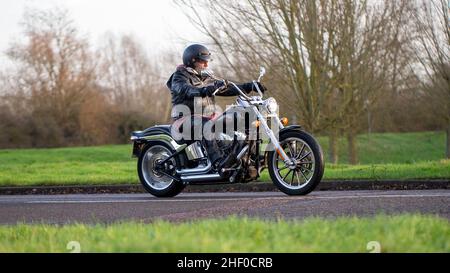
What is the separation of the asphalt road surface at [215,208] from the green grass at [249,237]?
5.42 ft

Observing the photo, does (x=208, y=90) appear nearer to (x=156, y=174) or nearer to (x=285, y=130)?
(x=285, y=130)

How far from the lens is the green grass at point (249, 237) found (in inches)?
177

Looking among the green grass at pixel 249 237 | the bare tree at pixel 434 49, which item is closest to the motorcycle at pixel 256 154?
the green grass at pixel 249 237

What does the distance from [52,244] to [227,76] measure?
1763 cm

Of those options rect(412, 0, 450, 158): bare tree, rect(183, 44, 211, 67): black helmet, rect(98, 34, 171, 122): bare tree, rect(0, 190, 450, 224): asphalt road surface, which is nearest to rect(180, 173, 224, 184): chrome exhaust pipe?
rect(0, 190, 450, 224): asphalt road surface

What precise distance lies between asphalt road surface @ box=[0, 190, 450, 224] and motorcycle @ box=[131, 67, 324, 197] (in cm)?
34

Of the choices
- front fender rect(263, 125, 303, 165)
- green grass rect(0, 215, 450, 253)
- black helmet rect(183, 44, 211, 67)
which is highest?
black helmet rect(183, 44, 211, 67)

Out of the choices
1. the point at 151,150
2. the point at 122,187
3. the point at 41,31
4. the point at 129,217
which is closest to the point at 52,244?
the point at 129,217

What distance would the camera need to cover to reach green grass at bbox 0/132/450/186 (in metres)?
13.5

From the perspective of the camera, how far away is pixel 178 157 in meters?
10.7

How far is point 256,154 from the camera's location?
390 inches

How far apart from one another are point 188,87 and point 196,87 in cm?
12

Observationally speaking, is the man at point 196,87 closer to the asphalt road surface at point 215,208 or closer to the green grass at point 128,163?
the asphalt road surface at point 215,208

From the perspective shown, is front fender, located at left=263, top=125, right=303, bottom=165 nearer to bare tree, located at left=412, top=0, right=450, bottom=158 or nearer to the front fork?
the front fork
